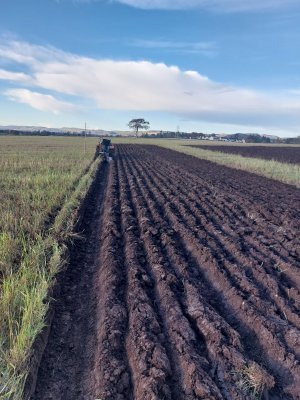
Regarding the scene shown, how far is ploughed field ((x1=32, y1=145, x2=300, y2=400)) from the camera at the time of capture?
3.47 m

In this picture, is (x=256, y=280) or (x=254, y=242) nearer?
(x=256, y=280)

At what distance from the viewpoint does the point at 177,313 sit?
4.57 metres

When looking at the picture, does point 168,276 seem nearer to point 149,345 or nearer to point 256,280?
point 256,280

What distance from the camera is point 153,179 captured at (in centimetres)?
1723

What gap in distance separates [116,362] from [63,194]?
8423 mm

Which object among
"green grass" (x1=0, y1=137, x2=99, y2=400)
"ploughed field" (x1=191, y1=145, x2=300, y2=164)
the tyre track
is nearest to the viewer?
"green grass" (x1=0, y1=137, x2=99, y2=400)

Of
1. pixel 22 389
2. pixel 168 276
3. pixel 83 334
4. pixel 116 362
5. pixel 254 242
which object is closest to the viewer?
pixel 22 389

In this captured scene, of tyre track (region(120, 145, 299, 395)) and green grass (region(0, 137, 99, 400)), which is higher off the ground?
green grass (region(0, 137, 99, 400))

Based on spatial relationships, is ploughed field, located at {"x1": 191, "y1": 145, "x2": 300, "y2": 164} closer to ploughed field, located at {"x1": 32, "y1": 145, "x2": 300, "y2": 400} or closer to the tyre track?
ploughed field, located at {"x1": 32, "y1": 145, "x2": 300, "y2": 400}

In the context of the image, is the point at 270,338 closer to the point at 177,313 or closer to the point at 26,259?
the point at 177,313

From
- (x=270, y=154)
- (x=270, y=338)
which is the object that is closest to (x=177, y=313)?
(x=270, y=338)

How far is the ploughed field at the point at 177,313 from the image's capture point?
347 cm

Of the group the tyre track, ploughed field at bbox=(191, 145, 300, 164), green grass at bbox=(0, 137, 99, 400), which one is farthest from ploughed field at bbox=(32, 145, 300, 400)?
ploughed field at bbox=(191, 145, 300, 164)

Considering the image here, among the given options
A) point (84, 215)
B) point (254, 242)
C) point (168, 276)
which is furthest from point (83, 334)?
point (84, 215)
